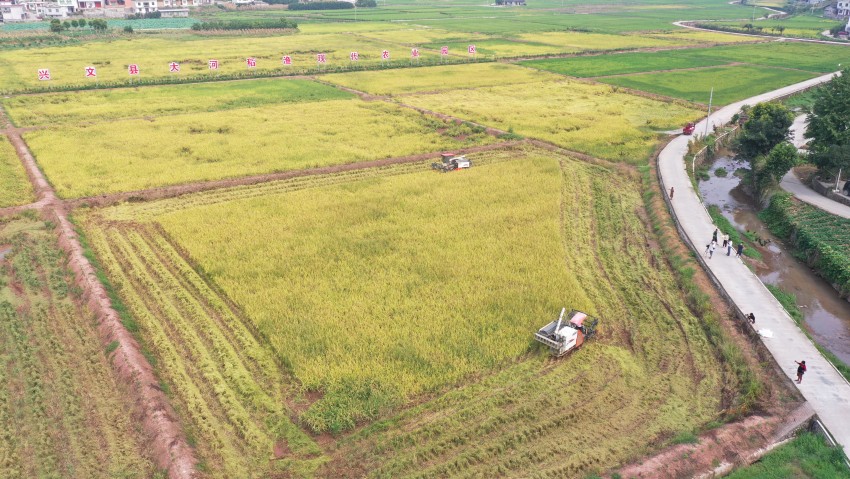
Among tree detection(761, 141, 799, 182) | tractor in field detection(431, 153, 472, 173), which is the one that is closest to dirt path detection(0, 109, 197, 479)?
tractor in field detection(431, 153, 472, 173)

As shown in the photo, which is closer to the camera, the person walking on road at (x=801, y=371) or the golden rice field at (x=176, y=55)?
the person walking on road at (x=801, y=371)

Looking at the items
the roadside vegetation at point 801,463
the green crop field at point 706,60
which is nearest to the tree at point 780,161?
the roadside vegetation at point 801,463

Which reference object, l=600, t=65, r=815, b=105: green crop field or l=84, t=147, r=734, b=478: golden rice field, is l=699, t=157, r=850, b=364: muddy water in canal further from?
l=600, t=65, r=815, b=105: green crop field

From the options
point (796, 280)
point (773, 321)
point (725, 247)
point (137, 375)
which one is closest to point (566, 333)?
point (773, 321)

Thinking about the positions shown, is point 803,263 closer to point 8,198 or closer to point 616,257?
point 616,257

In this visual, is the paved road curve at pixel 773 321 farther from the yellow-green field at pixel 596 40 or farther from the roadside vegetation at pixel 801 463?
the yellow-green field at pixel 596 40

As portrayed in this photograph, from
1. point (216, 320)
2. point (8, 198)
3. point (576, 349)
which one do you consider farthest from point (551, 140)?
point (8, 198)

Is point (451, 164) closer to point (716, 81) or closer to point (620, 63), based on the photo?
point (716, 81)
